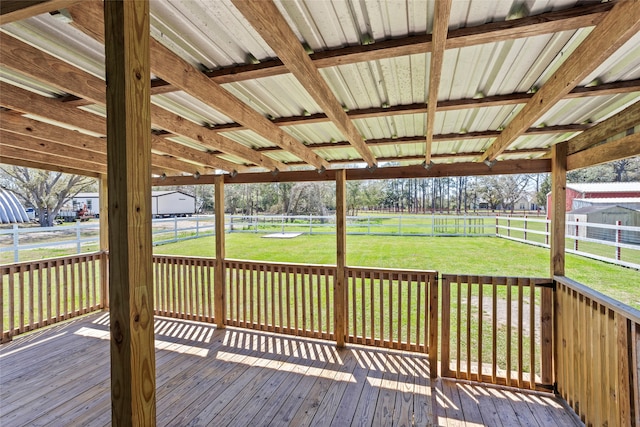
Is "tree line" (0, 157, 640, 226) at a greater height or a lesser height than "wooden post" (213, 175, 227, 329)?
greater

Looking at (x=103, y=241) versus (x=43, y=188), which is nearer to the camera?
(x=103, y=241)

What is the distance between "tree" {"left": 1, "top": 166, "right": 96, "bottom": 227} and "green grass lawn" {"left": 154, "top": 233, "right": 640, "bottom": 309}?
271 inches

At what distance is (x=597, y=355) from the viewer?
6.36 ft

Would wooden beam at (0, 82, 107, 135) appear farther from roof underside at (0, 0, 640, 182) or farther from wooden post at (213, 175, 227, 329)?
wooden post at (213, 175, 227, 329)

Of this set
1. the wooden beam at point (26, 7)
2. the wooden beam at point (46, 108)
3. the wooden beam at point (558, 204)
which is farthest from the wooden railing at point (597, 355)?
the wooden beam at point (46, 108)

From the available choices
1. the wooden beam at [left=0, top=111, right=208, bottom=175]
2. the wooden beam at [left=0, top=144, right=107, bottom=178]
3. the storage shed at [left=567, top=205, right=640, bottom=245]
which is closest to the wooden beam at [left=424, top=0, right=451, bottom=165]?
the wooden beam at [left=0, top=111, right=208, bottom=175]

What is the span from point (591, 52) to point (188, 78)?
1.83 metres

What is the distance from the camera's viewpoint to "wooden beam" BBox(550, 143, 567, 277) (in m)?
2.49

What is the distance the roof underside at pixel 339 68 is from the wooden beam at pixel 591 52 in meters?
0.02

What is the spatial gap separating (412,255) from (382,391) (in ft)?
18.9

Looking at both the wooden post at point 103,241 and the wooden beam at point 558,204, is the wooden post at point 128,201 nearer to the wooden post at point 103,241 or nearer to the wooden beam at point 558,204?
the wooden beam at point 558,204

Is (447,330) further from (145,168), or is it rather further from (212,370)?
(145,168)

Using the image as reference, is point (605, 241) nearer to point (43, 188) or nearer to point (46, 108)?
point (46, 108)

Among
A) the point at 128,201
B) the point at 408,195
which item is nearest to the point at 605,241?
the point at 128,201
